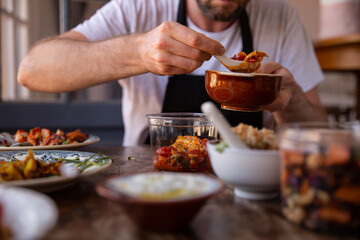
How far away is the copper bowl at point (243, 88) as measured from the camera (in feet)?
3.12

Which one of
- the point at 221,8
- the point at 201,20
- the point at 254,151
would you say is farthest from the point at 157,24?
the point at 254,151

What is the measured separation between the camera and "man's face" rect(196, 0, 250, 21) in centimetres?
166

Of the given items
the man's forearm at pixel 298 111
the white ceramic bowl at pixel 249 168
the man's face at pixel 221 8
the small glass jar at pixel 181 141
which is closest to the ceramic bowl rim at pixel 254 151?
the white ceramic bowl at pixel 249 168

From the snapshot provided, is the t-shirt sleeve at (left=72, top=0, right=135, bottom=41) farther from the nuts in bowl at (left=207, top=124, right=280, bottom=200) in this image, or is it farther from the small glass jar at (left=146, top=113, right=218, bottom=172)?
the nuts in bowl at (left=207, top=124, right=280, bottom=200)

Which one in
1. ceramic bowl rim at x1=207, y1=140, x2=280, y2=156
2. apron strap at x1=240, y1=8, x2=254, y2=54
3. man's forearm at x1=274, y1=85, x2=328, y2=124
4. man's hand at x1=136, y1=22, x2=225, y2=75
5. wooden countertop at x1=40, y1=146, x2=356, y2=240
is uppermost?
apron strap at x1=240, y1=8, x2=254, y2=54

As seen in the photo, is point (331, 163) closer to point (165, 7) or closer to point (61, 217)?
point (61, 217)

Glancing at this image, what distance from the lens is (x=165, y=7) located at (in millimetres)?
1835

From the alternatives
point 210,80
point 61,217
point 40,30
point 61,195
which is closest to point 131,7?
point 210,80

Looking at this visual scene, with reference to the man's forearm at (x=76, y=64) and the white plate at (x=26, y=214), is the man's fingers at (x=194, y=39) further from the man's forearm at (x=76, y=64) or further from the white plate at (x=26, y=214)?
the white plate at (x=26, y=214)

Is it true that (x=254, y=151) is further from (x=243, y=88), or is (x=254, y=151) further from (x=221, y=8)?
(x=221, y=8)

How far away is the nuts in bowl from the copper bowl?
0.85 ft

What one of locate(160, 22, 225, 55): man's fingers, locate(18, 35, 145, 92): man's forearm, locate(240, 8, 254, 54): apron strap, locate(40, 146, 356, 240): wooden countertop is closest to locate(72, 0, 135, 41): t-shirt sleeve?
locate(18, 35, 145, 92): man's forearm

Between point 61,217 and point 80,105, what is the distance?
2455mm

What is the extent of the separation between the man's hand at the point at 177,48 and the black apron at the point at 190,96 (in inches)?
21.3
